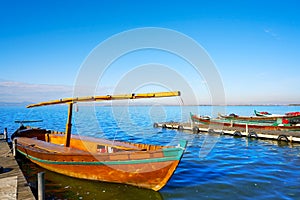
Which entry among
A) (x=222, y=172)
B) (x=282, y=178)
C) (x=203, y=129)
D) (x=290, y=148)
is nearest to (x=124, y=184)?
(x=222, y=172)

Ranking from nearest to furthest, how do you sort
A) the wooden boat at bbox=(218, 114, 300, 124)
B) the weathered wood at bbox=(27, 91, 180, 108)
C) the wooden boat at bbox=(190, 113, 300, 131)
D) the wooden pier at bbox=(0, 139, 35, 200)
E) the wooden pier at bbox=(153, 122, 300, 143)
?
the wooden pier at bbox=(0, 139, 35, 200)
the weathered wood at bbox=(27, 91, 180, 108)
the wooden pier at bbox=(153, 122, 300, 143)
the wooden boat at bbox=(190, 113, 300, 131)
the wooden boat at bbox=(218, 114, 300, 124)

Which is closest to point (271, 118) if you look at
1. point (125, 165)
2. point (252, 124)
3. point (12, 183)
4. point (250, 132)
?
point (252, 124)

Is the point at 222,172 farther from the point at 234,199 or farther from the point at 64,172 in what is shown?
the point at 64,172

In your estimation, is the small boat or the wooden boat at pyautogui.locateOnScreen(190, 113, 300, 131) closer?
the wooden boat at pyautogui.locateOnScreen(190, 113, 300, 131)

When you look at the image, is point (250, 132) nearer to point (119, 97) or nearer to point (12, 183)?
point (119, 97)

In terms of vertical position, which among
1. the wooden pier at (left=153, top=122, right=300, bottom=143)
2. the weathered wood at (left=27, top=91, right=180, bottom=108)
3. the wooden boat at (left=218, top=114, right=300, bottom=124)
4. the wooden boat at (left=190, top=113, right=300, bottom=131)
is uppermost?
the weathered wood at (left=27, top=91, right=180, bottom=108)

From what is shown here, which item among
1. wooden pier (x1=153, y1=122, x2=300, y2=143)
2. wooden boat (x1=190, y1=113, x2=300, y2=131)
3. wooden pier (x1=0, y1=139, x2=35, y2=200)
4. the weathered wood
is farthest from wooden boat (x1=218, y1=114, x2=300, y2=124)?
wooden pier (x1=0, y1=139, x2=35, y2=200)

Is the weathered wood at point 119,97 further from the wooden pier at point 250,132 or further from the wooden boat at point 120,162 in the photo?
the wooden pier at point 250,132

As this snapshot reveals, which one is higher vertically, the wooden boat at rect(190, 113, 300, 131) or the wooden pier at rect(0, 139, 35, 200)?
the wooden boat at rect(190, 113, 300, 131)

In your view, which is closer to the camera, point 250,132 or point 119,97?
point 119,97

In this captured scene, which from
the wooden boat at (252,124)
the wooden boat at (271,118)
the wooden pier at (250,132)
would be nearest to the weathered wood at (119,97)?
the wooden pier at (250,132)

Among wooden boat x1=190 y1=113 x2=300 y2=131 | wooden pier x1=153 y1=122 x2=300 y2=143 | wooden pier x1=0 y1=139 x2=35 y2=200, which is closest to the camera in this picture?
wooden pier x1=0 y1=139 x2=35 y2=200

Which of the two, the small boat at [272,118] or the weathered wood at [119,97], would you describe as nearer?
the weathered wood at [119,97]

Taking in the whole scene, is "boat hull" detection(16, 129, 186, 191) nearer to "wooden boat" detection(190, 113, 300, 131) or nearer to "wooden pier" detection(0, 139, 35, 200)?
"wooden pier" detection(0, 139, 35, 200)
